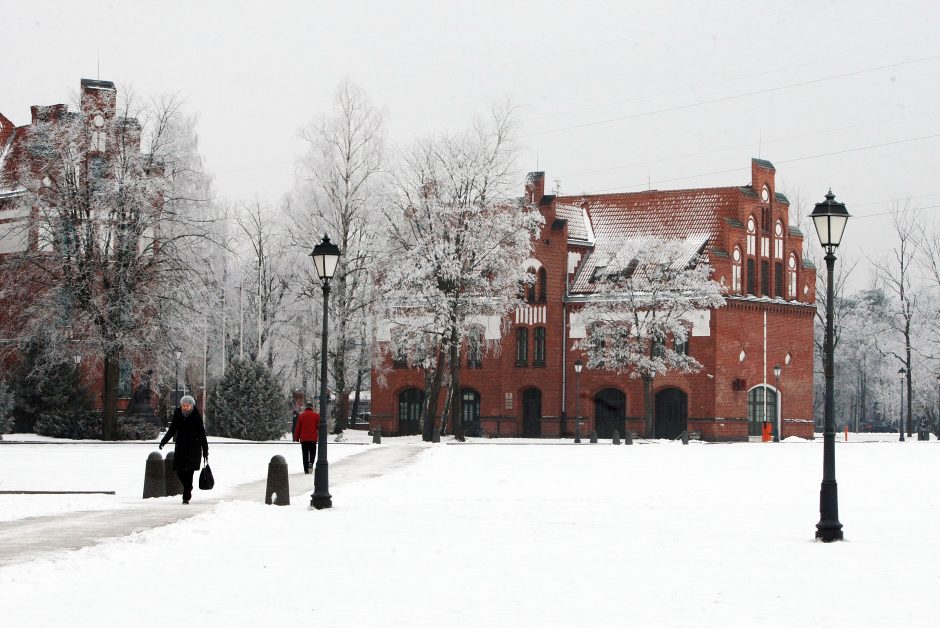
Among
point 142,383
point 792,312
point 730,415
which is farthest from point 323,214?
point 792,312

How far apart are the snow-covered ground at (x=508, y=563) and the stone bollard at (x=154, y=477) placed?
28.8 inches

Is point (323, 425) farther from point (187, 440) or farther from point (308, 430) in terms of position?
point (308, 430)

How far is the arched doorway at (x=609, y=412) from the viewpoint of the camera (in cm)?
6631

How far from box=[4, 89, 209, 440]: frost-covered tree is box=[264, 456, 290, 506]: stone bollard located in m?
26.2

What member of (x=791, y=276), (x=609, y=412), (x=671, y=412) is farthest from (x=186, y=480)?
(x=791, y=276)

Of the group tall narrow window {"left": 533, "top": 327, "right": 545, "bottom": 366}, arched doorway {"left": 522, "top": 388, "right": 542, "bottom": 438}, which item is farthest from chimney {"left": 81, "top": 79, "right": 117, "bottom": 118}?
arched doorway {"left": 522, "top": 388, "right": 542, "bottom": 438}

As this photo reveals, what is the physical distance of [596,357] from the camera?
64.4 m

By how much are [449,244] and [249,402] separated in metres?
10.2

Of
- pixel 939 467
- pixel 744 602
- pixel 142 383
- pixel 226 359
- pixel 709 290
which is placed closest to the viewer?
pixel 744 602

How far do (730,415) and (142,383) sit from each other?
29.3 m

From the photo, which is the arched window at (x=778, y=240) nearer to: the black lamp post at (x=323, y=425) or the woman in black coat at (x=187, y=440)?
the black lamp post at (x=323, y=425)

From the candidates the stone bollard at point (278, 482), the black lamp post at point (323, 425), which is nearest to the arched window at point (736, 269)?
the black lamp post at point (323, 425)

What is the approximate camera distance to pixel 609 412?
6675cm

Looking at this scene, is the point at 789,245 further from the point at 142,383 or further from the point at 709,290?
the point at 142,383
